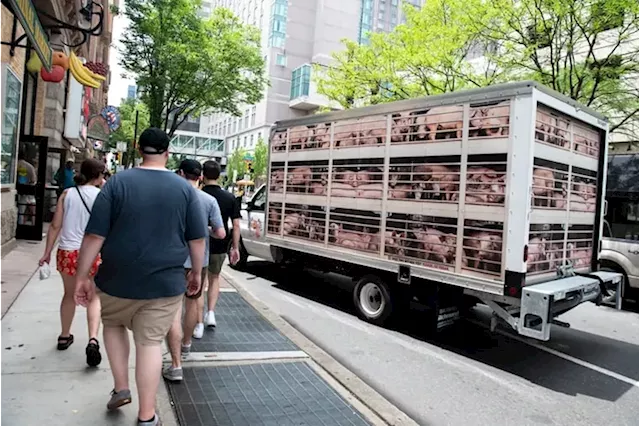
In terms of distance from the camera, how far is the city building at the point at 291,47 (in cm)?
6544

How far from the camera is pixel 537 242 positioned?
5648 mm

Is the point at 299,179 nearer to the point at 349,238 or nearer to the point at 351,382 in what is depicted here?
the point at 349,238

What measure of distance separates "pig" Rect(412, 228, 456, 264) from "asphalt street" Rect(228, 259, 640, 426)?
3.77 feet

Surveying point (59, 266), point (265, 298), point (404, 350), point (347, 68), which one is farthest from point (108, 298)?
point (347, 68)

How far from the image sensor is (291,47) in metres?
68.6

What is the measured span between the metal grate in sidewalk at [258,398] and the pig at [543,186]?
10.2 ft

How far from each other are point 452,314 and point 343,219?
2.11 metres

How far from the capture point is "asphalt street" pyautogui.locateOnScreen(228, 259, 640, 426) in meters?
4.45

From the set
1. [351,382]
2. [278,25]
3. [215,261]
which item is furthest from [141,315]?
[278,25]

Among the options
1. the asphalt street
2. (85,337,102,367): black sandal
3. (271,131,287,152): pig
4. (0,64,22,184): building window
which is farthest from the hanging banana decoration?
(85,337,102,367): black sandal

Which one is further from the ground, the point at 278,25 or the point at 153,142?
the point at 278,25

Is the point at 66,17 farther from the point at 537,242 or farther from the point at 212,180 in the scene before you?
the point at 537,242

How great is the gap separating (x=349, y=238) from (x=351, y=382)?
312cm

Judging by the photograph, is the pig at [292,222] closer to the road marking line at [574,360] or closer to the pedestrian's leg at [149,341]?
the road marking line at [574,360]
